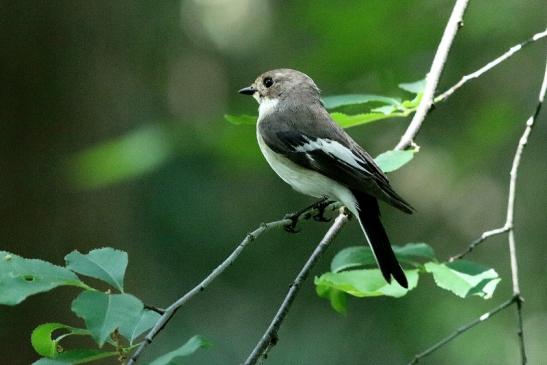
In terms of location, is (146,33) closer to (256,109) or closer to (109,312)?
(256,109)

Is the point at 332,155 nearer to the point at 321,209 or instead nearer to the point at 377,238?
the point at 321,209

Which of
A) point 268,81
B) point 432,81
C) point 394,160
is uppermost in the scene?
point 268,81

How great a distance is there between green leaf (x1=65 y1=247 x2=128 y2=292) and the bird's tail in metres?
0.95

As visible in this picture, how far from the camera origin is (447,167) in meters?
5.38

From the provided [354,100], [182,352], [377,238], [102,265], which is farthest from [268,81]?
[182,352]

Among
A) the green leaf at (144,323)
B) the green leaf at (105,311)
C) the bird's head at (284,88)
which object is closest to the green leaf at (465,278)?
the green leaf at (144,323)

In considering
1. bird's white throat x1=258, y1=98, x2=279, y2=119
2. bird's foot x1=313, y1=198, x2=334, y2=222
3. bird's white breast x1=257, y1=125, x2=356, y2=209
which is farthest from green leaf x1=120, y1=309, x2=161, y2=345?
bird's white throat x1=258, y1=98, x2=279, y2=119

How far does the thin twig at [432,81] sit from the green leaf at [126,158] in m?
1.55

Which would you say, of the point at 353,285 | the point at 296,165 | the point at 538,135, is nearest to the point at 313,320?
the point at 538,135

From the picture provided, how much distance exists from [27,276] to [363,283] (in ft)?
3.73

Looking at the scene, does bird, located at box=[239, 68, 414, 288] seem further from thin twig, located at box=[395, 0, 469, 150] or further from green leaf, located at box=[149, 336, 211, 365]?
green leaf, located at box=[149, 336, 211, 365]

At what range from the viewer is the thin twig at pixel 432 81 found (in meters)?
2.96

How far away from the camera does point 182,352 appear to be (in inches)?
55.9

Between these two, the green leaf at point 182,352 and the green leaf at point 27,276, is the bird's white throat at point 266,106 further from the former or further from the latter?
the green leaf at point 182,352
